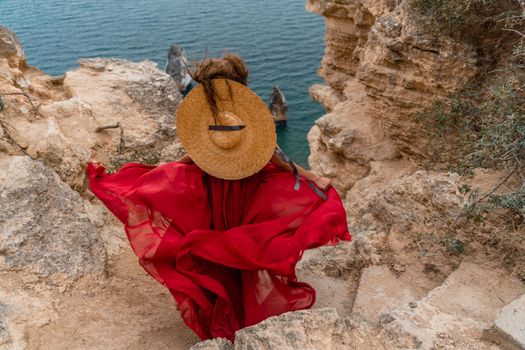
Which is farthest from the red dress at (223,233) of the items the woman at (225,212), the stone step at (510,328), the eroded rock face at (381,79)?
the eroded rock face at (381,79)

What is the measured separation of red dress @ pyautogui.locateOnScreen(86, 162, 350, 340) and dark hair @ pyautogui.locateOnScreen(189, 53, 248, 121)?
1.76 feet

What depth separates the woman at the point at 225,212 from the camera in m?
2.82

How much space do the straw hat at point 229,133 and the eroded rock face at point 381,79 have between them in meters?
3.39

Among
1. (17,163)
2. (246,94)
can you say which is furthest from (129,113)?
(246,94)

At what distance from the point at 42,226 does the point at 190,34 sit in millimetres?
25037

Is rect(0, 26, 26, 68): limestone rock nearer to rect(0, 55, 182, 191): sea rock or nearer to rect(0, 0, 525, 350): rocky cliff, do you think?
rect(0, 55, 182, 191): sea rock

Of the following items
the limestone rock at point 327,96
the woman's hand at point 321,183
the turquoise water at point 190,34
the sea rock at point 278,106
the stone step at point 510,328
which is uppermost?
the woman's hand at point 321,183

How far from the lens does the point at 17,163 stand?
387 centimetres

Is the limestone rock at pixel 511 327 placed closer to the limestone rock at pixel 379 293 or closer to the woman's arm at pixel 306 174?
the limestone rock at pixel 379 293

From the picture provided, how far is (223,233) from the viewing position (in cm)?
285

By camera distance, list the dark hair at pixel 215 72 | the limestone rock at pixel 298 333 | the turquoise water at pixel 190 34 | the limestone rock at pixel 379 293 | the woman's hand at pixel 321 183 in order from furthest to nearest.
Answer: the turquoise water at pixel 190 34
the limestone rock at pixel 379 293
the woman's hand at pixel 321 183
the dark hair at pixel 215 72
the limestone rock at pixel 298 333

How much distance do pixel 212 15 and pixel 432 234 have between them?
28.1m

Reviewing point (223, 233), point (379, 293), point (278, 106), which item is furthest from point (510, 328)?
point (278, 106)

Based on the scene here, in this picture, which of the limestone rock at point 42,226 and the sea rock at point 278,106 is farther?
the sea rock at point 278,106
